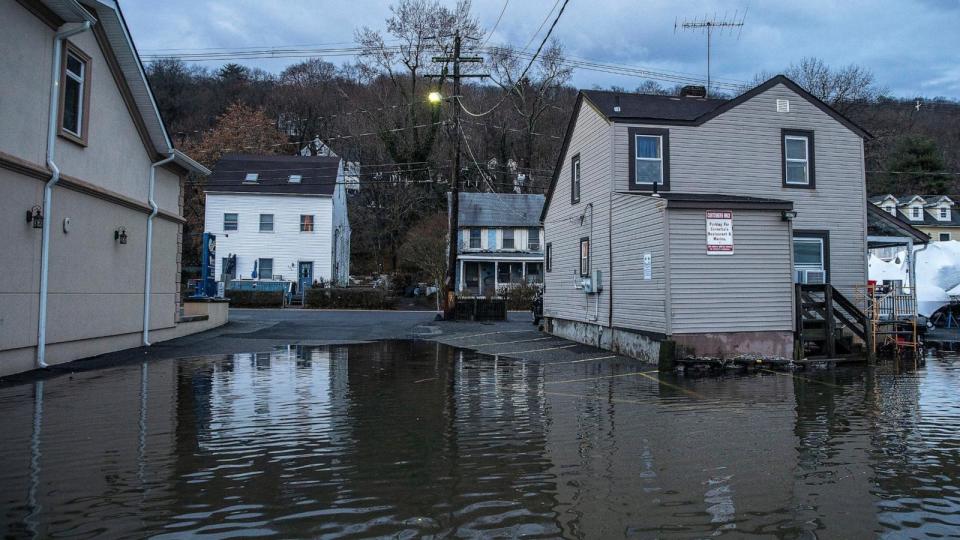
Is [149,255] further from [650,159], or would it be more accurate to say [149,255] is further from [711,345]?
[711,345]

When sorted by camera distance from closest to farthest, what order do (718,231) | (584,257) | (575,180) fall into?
(718,231), (584,257), (575,180)

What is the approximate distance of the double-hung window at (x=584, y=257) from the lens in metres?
19.1

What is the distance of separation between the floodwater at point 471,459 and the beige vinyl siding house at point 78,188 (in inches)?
66.0

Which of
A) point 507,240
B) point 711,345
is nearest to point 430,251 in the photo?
point 507,240

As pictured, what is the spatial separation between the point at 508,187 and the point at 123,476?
51774 millimetres

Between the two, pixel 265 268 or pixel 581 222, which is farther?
pixel 265 268

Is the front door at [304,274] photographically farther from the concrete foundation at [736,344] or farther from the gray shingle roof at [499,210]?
the concrete foundation at [736,344]

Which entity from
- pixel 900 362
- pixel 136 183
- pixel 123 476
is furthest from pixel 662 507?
pixel 136 183

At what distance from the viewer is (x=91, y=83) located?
13.1 metres

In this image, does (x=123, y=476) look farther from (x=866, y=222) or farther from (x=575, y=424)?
(x=866, y=222)

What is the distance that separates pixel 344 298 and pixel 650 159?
23807 millimetres

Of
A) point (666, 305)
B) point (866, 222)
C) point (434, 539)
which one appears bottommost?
point (434, 539)

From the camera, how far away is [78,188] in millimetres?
12453

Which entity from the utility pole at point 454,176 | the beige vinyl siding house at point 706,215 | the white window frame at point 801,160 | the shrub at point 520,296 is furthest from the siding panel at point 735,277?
the shrub at point 520,296
